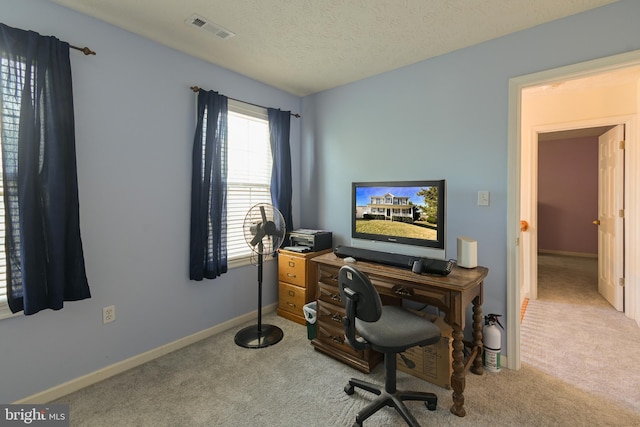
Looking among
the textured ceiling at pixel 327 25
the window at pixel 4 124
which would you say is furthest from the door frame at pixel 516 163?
the window at pixel 4 124

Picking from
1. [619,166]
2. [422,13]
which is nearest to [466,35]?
[422,13]

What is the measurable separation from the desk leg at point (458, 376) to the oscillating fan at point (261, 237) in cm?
147

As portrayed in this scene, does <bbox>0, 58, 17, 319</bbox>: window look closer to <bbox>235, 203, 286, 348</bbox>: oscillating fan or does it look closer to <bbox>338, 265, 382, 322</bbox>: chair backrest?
<bbox>235, 203, 286, 348</bbox>: oscillating fan

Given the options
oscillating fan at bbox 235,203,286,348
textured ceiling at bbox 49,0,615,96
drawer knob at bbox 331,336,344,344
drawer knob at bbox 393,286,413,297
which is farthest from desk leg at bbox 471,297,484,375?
textured ceiling at bbox 49,0,615,96

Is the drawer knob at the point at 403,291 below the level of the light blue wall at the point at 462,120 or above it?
below

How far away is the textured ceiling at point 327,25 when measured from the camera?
73.9 inches

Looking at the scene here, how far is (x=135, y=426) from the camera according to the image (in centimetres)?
165

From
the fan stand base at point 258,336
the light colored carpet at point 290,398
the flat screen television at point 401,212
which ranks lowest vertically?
the light colored carpet at point 290,398

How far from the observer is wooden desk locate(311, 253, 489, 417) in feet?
5.71

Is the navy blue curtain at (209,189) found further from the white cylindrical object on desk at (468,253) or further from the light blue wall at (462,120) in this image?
the white cylindrical object on desk at (468,253)

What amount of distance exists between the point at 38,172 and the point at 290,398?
208cm

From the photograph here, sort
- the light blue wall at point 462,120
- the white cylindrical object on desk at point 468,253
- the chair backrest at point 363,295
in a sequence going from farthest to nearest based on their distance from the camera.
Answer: the white cylindrical object on desk at point 468,253 < the light blue wall at point 462,120 < the chair backrest at point 363,295

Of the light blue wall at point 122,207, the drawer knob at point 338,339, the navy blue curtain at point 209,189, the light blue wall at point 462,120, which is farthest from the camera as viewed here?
the navy blue curtain at point 209,189

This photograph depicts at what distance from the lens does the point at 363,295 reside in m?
1.49
